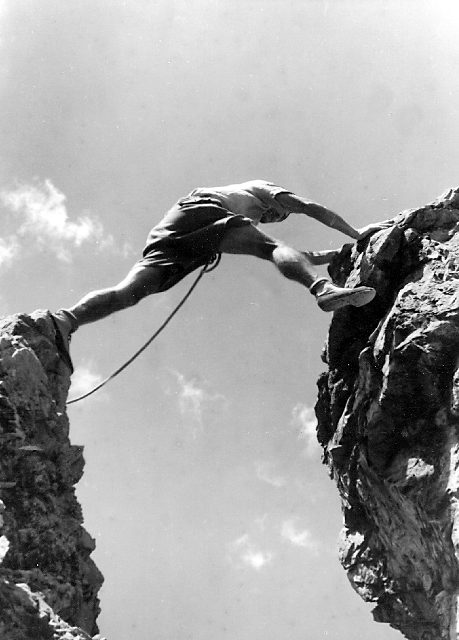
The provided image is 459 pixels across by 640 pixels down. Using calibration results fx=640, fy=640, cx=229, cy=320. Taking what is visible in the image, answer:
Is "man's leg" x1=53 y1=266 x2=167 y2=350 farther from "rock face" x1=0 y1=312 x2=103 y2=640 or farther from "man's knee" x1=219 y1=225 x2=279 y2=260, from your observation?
"man's knee" x1=219 y1=225 x2=279 y2=260

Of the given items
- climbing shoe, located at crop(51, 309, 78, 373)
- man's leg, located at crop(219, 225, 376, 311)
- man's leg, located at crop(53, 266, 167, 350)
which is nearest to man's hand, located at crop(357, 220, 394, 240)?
man's leg, located at crop(219, 225, 376, 311)

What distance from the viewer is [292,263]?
8289 millimetres

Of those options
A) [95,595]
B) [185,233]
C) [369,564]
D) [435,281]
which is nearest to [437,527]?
[369,564]

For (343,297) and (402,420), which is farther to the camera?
(402,420)

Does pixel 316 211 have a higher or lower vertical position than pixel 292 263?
higher

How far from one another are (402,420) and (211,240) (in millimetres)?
3632

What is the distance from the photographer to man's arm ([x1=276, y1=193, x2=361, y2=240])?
9.45 m

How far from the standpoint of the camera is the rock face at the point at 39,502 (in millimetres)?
5066

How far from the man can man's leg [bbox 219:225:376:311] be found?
0.5 inches

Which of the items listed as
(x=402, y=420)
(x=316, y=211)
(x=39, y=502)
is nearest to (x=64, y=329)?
(x=39, y=502)

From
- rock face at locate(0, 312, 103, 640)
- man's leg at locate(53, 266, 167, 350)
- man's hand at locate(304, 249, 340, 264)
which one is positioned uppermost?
man's hand at locate(304, 249, 340, 264)

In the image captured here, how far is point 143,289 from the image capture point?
28.7 ft

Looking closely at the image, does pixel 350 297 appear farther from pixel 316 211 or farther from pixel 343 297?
pixel 316 211

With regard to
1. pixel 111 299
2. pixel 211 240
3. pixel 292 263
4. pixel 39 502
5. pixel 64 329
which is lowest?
pixel 39 502
